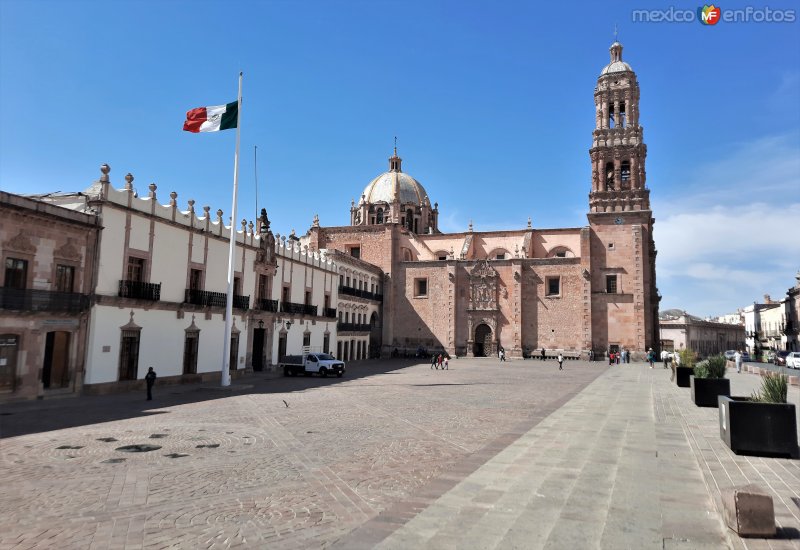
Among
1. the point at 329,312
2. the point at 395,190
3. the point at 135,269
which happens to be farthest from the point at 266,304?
the point at 395,190

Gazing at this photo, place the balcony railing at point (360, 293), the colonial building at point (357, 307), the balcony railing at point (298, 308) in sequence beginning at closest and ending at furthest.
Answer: the balcony railing at point (298, 308) < the colonial building at point (357, 307) < the balcony railing at point (360, 293)

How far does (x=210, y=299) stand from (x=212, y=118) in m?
9.44

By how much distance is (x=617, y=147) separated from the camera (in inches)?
1949

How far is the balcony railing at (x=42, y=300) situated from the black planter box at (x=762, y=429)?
66.5 feet

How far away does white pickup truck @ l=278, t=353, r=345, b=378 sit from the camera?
2944 centimetres

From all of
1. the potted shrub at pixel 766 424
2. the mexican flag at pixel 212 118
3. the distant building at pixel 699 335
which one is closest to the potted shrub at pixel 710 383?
the potted shrub at pixel 766 424

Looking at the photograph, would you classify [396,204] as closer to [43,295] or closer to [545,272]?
[545,272]

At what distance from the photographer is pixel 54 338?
1895cm

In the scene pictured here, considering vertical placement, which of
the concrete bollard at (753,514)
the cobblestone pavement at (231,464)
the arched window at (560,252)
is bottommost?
the cobblestone pavement at (231,464)

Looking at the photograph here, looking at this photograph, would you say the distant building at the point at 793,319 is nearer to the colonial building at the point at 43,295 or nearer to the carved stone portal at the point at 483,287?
the carved stone portal at the point at 483,287

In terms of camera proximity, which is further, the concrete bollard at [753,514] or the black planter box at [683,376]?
the black planter box at [683,376]

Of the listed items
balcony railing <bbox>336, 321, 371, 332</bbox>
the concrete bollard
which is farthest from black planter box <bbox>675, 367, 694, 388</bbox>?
balcony railing <bbox>336, 321, 371, 332</bbox>

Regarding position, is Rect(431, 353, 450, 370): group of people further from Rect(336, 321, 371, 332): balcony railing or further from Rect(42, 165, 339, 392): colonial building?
Rect(42, 165, 339, 392): colonial building

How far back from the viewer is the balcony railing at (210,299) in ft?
83.6
